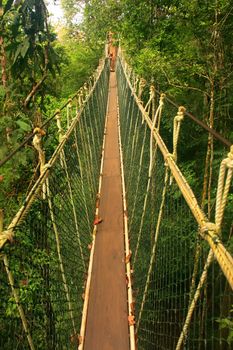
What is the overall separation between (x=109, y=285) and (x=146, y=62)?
3.08m

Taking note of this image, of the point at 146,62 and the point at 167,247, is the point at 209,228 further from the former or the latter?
the point at 146,62

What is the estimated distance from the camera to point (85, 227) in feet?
7.37

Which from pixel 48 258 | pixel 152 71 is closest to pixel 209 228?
pixel 48 258

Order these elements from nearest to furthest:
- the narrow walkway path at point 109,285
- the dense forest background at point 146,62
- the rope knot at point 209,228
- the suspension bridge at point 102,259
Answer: the rope knot at point 209,228 → the suspension bridge at point 102,259 → the narrow walkway path at point 109,285 → the dense forest background at point 146,62

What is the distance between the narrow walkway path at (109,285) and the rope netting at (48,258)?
0.06 m

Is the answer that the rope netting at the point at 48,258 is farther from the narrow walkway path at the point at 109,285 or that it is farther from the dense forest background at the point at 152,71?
the dense forest background at the point at 152,71

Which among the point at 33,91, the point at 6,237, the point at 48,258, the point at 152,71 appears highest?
the point at 152,71

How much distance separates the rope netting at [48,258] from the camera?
3.73 ft

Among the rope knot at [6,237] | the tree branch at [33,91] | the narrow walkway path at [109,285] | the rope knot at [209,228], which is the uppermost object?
the tree branch at [33,91]

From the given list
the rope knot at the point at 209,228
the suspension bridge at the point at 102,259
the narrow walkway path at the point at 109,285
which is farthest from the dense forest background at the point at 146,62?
the rope knot at the point at 209,228

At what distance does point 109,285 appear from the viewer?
1814mm

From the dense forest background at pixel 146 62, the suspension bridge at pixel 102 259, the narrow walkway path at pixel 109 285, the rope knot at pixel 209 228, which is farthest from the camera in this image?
the dense forest background at pixel 146 62

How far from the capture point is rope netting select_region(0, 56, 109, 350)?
3.73 feet

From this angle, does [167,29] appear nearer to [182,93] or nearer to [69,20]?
[182,93]
